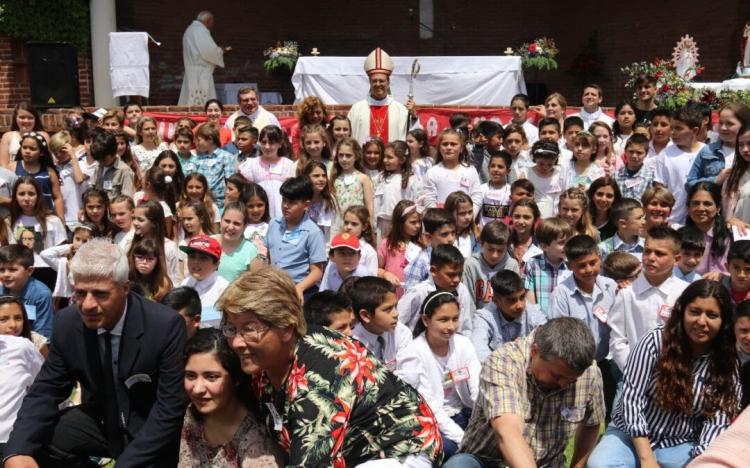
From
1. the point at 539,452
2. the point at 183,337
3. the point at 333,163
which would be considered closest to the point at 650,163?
the point at 333,163

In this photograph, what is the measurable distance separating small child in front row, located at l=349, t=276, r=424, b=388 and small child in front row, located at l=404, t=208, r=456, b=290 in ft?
3.95

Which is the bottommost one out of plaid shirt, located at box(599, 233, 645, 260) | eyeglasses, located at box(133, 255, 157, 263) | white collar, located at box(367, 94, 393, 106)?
eyeglasses, located at box(133, 255, 157, 263)

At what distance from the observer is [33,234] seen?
620cm

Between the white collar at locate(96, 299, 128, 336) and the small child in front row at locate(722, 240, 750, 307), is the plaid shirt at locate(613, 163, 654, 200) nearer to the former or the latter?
the small child in front row at locate(722, 240, 750, 307)

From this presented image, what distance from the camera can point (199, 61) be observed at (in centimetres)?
1320

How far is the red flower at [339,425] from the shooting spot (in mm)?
2506

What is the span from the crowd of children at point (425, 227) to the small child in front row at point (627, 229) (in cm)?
2

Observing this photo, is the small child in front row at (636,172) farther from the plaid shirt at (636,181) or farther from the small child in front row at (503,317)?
the small child in front row at (503,317)

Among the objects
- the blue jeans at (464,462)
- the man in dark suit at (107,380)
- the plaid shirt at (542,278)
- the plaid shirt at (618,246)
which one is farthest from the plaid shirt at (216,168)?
the blue jeans at (464,462)

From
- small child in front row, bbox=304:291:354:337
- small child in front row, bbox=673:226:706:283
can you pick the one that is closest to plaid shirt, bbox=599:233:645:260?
small child in front row, bbox=673:226:706:283

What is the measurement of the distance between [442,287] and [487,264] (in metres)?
0.51

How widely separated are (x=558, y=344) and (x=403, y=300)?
2.10m

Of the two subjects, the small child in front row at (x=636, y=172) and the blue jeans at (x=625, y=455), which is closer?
the blue jeans at (x=625, y=455)

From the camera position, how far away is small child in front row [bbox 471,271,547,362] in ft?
14.9
